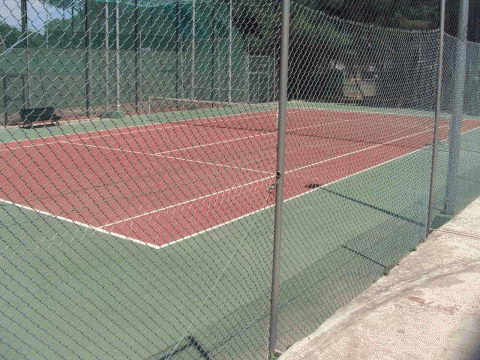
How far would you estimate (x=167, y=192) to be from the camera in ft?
33.1

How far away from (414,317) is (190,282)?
2.26m

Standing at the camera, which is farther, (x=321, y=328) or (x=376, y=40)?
(x=376, y=40)

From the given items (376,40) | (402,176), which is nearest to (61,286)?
(376,40)

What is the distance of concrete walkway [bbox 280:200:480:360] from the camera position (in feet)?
14.7

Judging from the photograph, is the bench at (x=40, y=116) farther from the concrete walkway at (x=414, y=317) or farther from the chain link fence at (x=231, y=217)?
the concrete walkway at (x=414, y=317)

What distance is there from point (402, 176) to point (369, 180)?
867 mm

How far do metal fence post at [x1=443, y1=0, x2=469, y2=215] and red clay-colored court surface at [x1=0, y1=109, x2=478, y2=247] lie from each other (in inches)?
103

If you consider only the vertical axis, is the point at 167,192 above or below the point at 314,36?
below

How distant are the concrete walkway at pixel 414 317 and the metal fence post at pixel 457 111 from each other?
1710 millimetres

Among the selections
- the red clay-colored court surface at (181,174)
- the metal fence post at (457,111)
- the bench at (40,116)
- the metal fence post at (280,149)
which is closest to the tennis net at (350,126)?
the red clay-colored court surface at (181,174)

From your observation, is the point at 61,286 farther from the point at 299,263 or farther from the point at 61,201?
the point at 61,201

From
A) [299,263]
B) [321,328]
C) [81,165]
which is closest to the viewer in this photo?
[321,328]

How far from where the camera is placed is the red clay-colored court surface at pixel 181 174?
8242mm

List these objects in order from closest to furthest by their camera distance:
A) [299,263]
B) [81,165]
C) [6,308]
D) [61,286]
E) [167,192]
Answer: [6,308]
[61,286]
[299,263]
[167,192]
[81,165]
